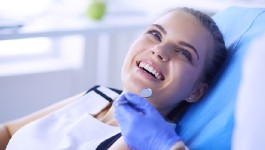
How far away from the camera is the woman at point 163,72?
1017mm

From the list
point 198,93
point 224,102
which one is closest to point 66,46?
point 198,93

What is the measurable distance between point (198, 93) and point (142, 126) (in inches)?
9.4

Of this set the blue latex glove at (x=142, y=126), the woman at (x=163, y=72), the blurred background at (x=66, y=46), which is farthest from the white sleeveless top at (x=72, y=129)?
the blurred background at (x=66, y=46)

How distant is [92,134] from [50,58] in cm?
105

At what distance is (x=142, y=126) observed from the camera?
95 cm

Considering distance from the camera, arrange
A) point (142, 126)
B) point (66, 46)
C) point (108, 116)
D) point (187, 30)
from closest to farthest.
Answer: point (142, 126) < point (187, 30) < point (108, 116) < point (66, 46)

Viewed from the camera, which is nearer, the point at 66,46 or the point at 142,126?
the point at 142,126

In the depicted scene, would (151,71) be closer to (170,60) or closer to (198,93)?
(170,60)

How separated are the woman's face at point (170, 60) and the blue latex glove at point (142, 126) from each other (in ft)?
0.18

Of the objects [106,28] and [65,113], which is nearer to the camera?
[65,113]

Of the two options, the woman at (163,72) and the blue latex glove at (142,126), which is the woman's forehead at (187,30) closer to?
the woman at (163,72)

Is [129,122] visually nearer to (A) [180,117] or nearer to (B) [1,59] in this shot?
(A) [180,117]

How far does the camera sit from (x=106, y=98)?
125 centimetres

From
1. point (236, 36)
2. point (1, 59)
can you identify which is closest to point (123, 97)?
point (236, 36)
